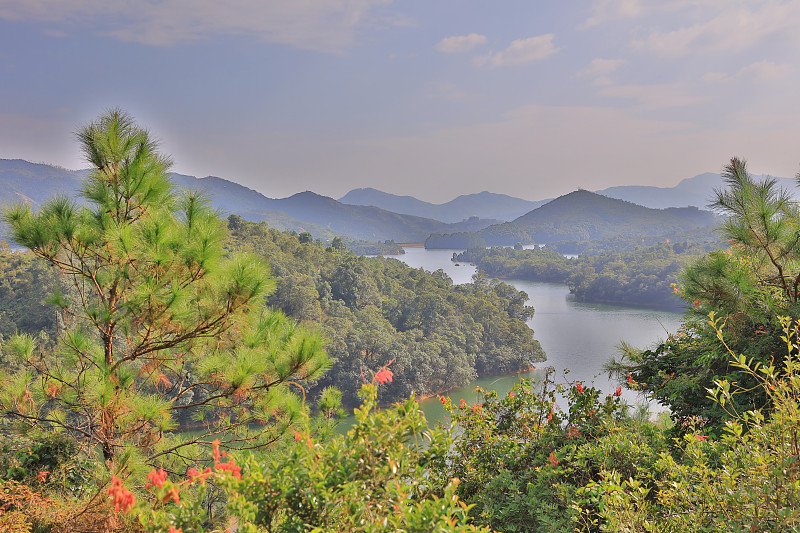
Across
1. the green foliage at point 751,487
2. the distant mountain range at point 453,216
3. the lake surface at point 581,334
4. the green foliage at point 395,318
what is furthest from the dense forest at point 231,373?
the distant mountain range at point 453,216

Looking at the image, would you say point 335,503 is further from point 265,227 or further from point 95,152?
point 265,227

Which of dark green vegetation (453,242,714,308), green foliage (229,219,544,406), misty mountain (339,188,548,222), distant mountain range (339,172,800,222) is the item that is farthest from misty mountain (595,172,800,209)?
green foliage (229,219,544,406)

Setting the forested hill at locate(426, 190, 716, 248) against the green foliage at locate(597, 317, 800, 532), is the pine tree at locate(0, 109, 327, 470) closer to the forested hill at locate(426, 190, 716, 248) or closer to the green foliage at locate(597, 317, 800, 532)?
the green foliage at locate(597, 317, 800, 532)

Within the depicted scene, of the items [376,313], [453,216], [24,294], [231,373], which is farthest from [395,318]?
[453,216]

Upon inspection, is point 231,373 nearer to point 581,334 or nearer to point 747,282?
point 747,282

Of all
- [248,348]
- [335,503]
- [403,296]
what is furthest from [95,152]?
[403,296]
